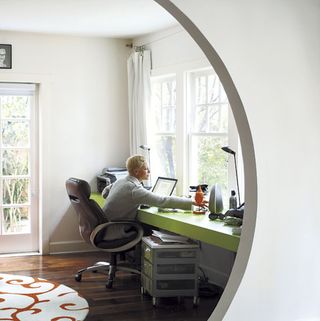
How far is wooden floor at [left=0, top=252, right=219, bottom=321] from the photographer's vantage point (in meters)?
4.87

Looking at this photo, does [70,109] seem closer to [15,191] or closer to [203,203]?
[15,191]

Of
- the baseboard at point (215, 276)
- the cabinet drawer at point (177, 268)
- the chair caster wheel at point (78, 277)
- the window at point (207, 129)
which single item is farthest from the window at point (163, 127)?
Result: the cabinet drawer at point (177, 268)

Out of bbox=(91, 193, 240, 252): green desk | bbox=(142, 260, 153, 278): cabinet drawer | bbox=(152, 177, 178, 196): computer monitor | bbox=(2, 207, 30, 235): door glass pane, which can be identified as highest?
bbox=(152, 177, 178, 196): computer monitor

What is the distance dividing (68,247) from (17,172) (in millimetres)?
1048

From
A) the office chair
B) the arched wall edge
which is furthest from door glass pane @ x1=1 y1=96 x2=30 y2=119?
the arched wall edge

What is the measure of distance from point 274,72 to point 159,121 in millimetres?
3525

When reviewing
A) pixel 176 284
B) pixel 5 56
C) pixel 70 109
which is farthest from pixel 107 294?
pixel 5 56

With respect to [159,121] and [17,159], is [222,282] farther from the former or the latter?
[17,159]

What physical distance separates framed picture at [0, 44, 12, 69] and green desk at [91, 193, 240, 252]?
243cm

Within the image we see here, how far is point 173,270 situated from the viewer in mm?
5090

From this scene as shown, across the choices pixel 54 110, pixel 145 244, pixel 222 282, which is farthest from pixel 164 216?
pixel 54 110

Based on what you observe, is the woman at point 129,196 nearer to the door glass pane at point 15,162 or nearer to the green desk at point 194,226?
the green desk at point 194,226

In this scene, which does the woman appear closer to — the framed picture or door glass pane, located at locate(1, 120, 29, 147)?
door glass pane, located at locate(1, 120, 29, 147)

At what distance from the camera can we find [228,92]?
3510 millimetres
